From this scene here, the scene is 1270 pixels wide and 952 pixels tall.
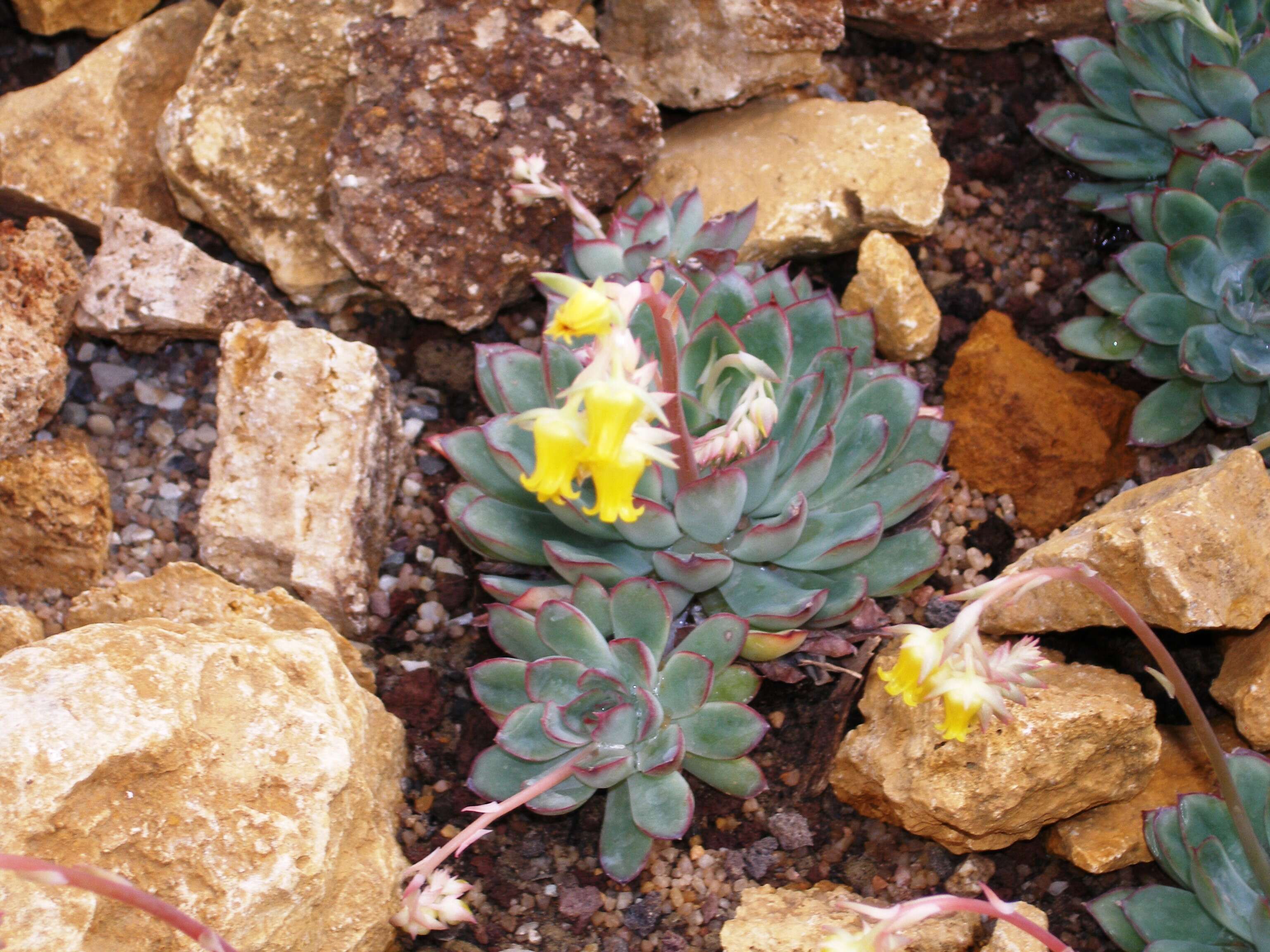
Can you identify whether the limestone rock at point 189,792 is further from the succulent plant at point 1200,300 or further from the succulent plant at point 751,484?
the succulent plant at point 1200,300

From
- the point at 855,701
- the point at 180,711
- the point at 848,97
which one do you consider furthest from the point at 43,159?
the point at 855,701

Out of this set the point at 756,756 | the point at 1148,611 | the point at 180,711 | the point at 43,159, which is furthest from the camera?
the point at 43,159

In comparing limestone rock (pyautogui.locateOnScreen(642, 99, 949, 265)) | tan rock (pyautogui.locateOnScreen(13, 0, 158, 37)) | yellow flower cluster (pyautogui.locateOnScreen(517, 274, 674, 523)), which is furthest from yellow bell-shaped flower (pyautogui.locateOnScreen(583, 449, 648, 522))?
tan rock (pyautogui.locateOnScreen(13, 0, 158, 37))

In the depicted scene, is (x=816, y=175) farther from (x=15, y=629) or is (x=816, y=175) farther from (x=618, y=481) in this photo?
(x=15, y=629)

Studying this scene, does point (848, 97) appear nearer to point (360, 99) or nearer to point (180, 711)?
point (360, 99)

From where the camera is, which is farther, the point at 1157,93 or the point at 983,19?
the point at 983,19

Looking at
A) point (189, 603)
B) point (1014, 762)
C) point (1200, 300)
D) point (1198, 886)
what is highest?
point (1200, 300)

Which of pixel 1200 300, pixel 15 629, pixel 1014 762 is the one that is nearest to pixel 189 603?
pixel 15 629
